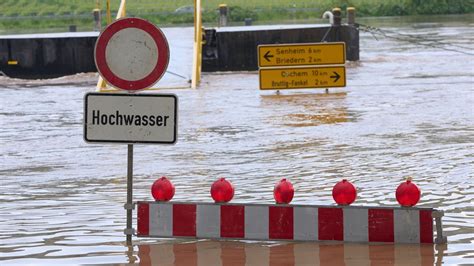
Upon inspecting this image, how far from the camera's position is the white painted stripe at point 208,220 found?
10.2 metres

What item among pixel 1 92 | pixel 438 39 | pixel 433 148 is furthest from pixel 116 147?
pixel 438 39

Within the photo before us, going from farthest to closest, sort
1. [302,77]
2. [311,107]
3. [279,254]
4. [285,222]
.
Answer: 1. [302,77]
2. [311,107]
3. [285,222]
4. [279,254]

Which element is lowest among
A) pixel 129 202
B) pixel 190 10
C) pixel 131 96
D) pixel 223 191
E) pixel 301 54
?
pixel 129 202

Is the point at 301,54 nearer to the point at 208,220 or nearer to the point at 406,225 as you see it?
the point at 208,220

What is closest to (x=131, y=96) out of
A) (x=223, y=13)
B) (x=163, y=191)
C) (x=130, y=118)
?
(x=130, y=118)

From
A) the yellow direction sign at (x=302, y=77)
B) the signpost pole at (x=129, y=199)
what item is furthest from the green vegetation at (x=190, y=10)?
the signpost pole at (x=129, y=199)

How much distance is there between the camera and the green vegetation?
64750 mm

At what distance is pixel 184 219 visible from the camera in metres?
10.3

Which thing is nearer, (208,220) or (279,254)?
(279,254)

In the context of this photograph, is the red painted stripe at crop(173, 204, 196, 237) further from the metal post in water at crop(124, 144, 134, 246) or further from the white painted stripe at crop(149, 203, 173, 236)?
the metal post in water at crop(124, 144, 134, 246)

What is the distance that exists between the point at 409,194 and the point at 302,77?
15.3m

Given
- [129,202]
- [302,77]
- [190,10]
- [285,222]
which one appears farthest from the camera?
[190,10]

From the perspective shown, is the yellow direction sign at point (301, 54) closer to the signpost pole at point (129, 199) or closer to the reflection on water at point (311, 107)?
the reflection on water at point (311, 107)

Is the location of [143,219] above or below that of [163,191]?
below
